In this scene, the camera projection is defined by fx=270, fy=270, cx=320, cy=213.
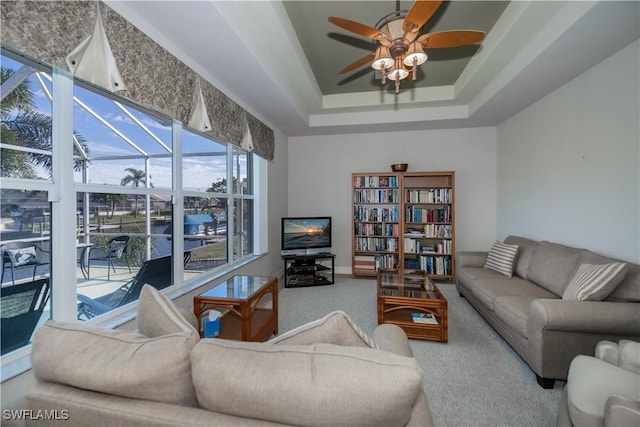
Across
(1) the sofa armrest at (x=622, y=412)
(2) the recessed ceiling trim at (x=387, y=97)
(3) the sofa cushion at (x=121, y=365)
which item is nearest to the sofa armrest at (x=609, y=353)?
(1) the sofa armrest at (x=622, y=412)

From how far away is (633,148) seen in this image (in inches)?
82.0

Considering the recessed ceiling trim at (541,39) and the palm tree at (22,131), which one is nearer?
the palm tree at (22,131)

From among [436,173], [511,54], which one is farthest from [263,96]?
[436,173]

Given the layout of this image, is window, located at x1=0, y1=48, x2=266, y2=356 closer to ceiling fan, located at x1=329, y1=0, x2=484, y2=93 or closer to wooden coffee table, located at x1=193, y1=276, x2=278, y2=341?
wooden coffee table, located at x1=193, y1=276, x2=278, y2=341

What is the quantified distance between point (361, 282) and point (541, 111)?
10.5 feet

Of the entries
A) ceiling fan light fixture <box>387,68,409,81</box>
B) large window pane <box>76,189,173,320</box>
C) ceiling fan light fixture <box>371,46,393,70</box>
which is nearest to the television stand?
large window pane <box>76,189,173,320</box>

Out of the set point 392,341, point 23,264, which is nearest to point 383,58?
point 392,341

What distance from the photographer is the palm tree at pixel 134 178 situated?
2.00 metres

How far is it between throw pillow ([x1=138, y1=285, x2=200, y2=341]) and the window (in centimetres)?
89

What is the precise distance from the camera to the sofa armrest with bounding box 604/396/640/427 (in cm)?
86

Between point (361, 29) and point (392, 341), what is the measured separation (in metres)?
1.89

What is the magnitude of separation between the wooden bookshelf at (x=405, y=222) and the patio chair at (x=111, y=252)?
3187mm

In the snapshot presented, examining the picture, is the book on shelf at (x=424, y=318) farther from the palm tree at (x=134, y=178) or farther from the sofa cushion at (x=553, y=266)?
the palm tree at (x=134, y=178)

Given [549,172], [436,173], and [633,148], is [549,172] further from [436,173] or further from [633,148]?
[436,173]
